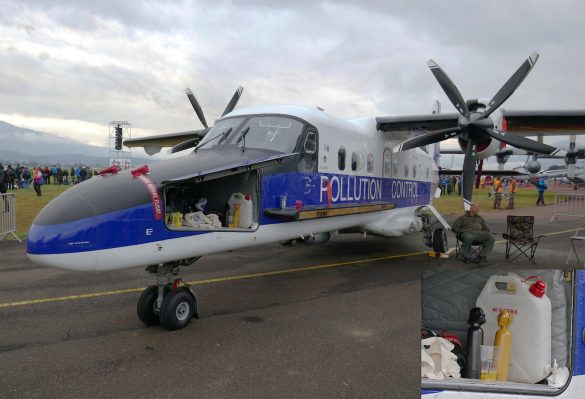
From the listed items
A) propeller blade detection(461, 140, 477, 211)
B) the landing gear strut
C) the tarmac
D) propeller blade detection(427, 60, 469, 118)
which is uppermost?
propeller blade detection(427, 60, 469, 118)

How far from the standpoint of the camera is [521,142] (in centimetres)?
991

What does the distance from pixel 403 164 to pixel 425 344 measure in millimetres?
10152

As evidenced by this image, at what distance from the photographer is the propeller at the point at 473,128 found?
32.8 ft

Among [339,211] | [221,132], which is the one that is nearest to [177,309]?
[221,132]

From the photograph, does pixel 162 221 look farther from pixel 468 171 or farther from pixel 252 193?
pixel 468 171

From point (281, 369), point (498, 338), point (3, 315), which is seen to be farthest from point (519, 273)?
point (3, 315)

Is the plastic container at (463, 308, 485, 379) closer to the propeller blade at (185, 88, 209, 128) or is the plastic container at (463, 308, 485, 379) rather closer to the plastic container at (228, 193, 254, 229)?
the plastic container at (228, 193, 254, 229)

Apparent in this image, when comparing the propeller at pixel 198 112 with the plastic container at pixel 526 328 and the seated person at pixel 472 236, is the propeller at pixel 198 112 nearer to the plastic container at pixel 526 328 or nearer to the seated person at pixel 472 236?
the seated person at pixel 472 236

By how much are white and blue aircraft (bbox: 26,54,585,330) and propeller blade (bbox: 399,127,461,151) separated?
0.08 feet

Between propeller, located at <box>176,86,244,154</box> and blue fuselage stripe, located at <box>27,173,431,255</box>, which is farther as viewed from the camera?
propeller, located at <box>176,86,244,154</box>

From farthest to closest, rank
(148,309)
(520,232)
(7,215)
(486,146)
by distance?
(7,215) < (520,232) < (486,146) < (148,309)

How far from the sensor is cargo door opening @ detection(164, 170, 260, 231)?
6102 millimetres

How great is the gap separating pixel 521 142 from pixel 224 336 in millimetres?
8229

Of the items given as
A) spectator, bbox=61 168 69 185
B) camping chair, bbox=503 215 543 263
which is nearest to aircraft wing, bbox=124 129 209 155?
camping chair, bbox=503 215 543 263
